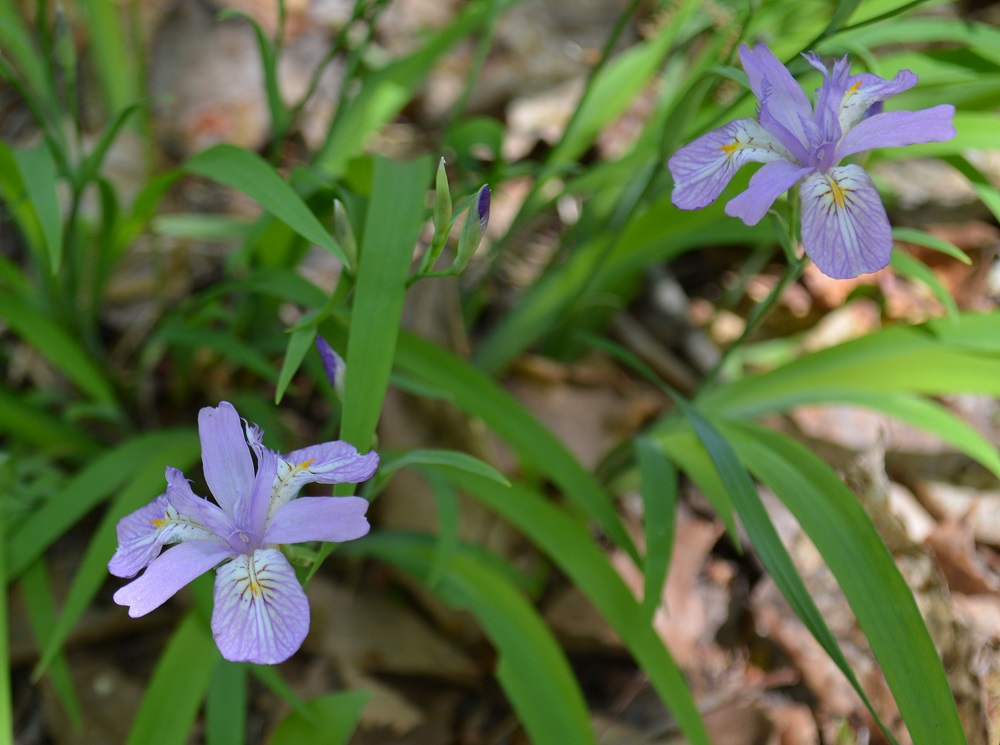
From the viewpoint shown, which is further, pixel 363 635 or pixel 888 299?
pixel 888 299

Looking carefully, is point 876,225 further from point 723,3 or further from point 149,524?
point 723,3

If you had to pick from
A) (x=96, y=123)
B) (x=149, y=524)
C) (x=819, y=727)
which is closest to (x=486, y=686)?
(x=819, y=727)

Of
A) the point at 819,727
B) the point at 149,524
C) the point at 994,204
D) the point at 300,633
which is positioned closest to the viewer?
the point at 300,633

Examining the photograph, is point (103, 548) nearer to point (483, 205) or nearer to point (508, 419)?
point (508, 419)

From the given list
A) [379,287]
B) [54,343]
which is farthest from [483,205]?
[54,343]

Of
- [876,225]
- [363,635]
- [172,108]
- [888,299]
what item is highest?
[876,225]

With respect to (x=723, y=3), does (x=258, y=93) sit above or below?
below

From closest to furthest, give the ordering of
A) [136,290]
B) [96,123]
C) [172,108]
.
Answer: [136,290], [96,123], [172,108]
